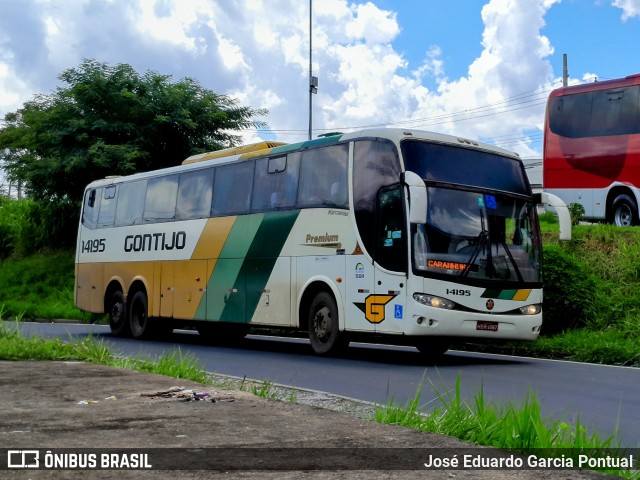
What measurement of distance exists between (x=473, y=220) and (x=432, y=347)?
2.40 metres

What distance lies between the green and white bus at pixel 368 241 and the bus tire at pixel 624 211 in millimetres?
9017

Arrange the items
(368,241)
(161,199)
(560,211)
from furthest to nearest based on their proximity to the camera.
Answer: (161,199) → (560,211) → (368,241)

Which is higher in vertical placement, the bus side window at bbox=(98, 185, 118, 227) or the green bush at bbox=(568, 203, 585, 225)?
the green bush at bbox=(568, 203, 585, 225)

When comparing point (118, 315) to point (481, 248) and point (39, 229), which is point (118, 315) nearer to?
point (481, 248)

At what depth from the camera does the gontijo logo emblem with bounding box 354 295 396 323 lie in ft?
48.7

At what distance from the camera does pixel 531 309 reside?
15.4m

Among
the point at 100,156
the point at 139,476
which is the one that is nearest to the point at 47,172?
the point at 100,156

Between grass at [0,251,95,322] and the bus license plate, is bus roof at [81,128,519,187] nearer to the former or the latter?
the bus license plate

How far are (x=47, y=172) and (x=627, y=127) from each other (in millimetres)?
18460

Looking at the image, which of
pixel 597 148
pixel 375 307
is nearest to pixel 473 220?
pixel 375 307

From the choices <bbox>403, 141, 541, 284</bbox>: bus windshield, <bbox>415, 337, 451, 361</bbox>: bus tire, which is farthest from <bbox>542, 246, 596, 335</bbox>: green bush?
<bbox>415, 337, 451, 361</bbox>: bus tire

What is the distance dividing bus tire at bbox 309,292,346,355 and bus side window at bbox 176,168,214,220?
413 cm

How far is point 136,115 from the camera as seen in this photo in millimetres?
33938

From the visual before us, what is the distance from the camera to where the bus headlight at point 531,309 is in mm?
15323
